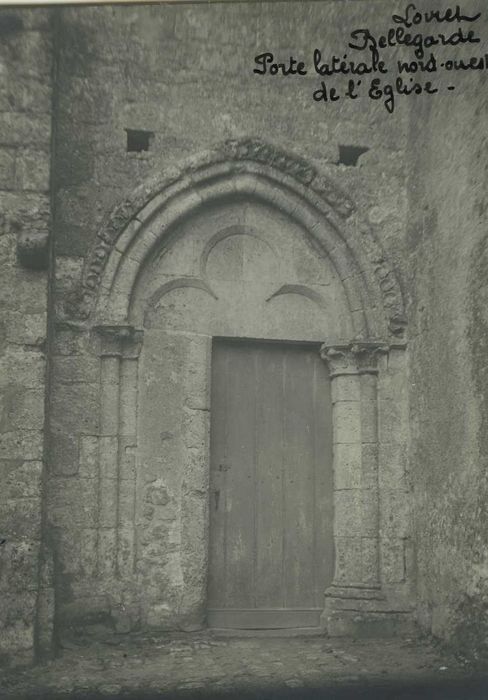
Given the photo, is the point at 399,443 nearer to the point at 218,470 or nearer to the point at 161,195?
the point at 218,470

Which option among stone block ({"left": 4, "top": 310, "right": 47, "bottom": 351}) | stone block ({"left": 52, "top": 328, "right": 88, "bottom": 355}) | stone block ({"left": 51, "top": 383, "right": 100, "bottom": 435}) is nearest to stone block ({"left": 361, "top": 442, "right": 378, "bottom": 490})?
stone block ({"left": 51, "top": 383, "right": 100, "bottom": 435})

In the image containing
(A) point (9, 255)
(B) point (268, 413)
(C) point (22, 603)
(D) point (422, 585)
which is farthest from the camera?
(B) point (268, 413)

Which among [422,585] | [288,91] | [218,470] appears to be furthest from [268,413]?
[288,91]

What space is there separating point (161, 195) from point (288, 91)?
1.32 m

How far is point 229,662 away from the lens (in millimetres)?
4984

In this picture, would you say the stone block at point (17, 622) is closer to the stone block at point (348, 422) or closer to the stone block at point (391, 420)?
the stone block at point (348, 422)

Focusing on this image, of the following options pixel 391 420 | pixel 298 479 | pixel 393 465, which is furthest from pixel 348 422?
pixel 298 479

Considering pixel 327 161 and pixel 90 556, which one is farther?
pixel 327 161

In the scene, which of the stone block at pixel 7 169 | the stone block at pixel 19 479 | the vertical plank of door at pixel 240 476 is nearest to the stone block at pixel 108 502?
the stone block at pixel 19 479

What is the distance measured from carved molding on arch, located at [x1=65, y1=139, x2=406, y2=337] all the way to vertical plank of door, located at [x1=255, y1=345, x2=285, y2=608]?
0.93 metres

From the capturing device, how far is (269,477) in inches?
234

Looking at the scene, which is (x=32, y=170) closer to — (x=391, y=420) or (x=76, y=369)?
(x=76, y=369)

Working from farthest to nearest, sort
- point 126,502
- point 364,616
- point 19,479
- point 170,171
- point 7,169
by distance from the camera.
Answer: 1. point 170,171
2. point 364,616
3. point 126,502
4. point 7,169
5. point 19,479

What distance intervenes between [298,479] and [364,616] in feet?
3.50
